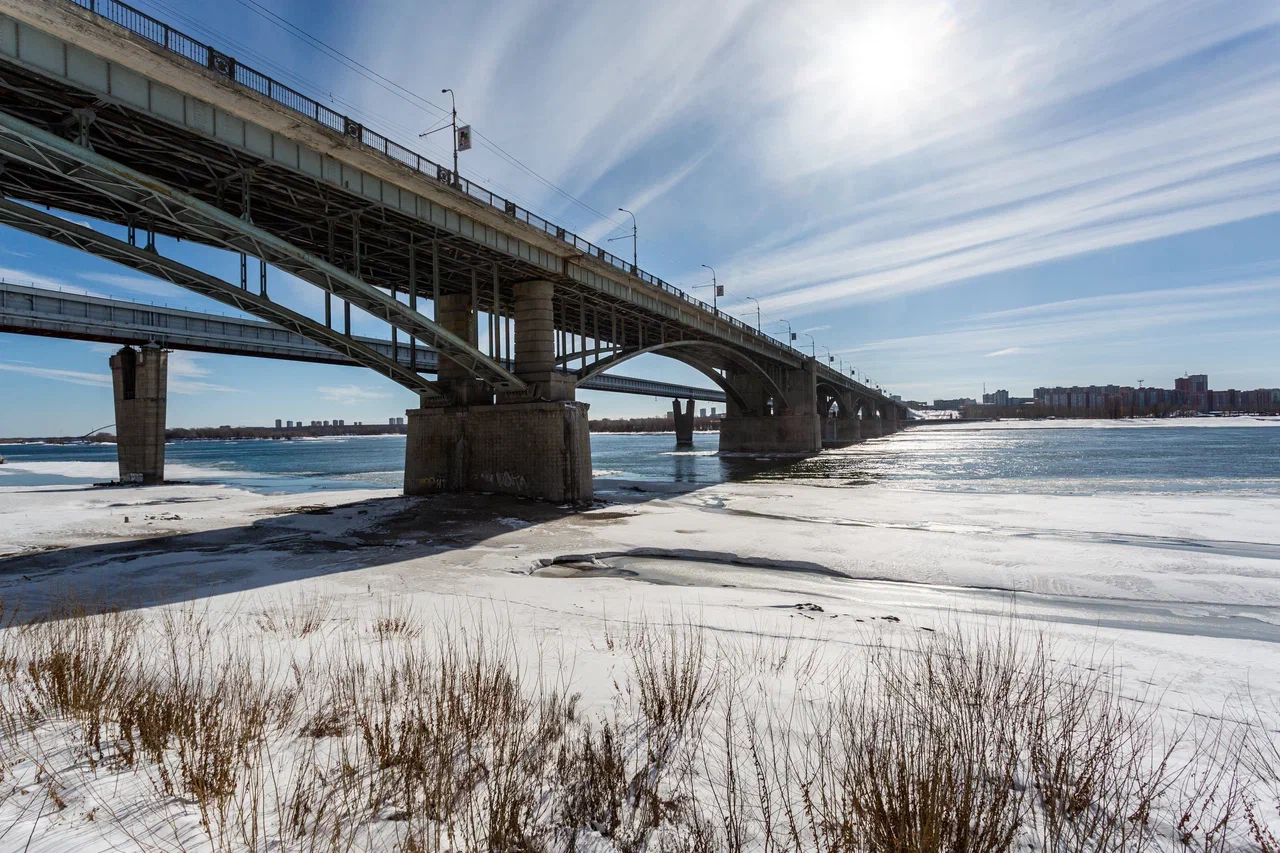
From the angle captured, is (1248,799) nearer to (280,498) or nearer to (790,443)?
(280,498)

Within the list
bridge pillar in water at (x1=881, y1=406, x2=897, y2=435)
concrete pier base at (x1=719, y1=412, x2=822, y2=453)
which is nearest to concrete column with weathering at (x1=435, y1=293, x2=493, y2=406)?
concrete pier base at (x1=719, y1=412, x2=822, y2=453)

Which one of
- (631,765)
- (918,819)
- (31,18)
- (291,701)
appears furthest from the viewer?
(31,18)

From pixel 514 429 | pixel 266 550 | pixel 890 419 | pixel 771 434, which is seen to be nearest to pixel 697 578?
pixel 266 550

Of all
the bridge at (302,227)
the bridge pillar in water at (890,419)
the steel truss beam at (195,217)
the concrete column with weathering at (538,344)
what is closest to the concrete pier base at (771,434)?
the bridge at (302,227)

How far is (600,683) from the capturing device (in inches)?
229

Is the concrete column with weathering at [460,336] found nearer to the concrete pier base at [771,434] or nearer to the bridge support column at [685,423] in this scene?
the concrete pier base at [771,434]

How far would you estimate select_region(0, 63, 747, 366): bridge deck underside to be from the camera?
14820mm

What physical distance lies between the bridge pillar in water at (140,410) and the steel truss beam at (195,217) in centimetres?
2646

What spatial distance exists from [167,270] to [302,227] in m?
5.60

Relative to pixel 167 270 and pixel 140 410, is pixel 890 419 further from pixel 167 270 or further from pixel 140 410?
pixel 167 270

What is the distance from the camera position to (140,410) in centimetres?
3884

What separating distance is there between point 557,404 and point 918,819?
81.7ft

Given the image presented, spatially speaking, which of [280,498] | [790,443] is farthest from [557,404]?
[790,443]

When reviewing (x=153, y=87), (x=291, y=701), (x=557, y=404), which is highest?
(x=153, y=87)
